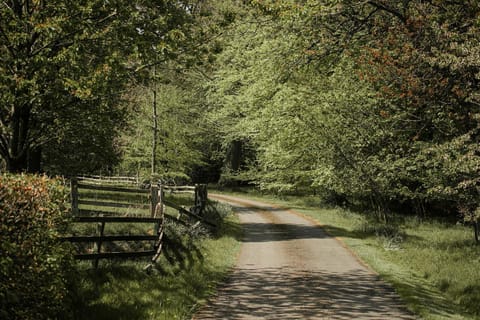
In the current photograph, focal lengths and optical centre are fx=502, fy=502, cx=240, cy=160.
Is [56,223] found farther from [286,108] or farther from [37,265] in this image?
[286,108]

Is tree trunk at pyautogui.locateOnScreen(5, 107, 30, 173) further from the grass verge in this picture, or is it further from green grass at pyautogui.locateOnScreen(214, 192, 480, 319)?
green grass at pyautogui.locateOnScreen(214, 192, 480, 319)

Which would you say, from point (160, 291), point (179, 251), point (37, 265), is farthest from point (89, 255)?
point (179, 251)

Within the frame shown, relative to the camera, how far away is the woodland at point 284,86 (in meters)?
12.2

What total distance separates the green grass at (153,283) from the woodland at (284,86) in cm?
391

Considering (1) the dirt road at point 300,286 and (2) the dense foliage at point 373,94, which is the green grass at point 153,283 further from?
(2) the dense foliage at point 373,94

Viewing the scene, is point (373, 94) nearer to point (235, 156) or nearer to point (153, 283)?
point (153, 283)

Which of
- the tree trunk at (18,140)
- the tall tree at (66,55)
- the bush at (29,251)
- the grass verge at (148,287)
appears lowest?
the grass verge at (148,287)

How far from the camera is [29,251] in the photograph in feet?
21.5

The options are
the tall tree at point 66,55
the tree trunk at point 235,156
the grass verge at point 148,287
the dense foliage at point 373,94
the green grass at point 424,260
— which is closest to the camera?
the grass verge at point 148,287

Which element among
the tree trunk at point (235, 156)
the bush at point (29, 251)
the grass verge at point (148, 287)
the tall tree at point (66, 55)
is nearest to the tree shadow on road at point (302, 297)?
the grass verge at point (148, 287)

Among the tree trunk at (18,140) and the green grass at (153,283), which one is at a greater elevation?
the tree trunk at (18,140)

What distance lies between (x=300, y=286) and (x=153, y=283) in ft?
12.4

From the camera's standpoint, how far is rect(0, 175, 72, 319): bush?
20.4 ft

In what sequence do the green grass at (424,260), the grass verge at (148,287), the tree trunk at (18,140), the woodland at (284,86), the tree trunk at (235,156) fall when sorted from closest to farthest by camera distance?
the grass verge at (148,287) → the green grass at (424,260) → the woodland at (284,86) → the tree trunk at (18,140) → the tree trunk at (235,156)
